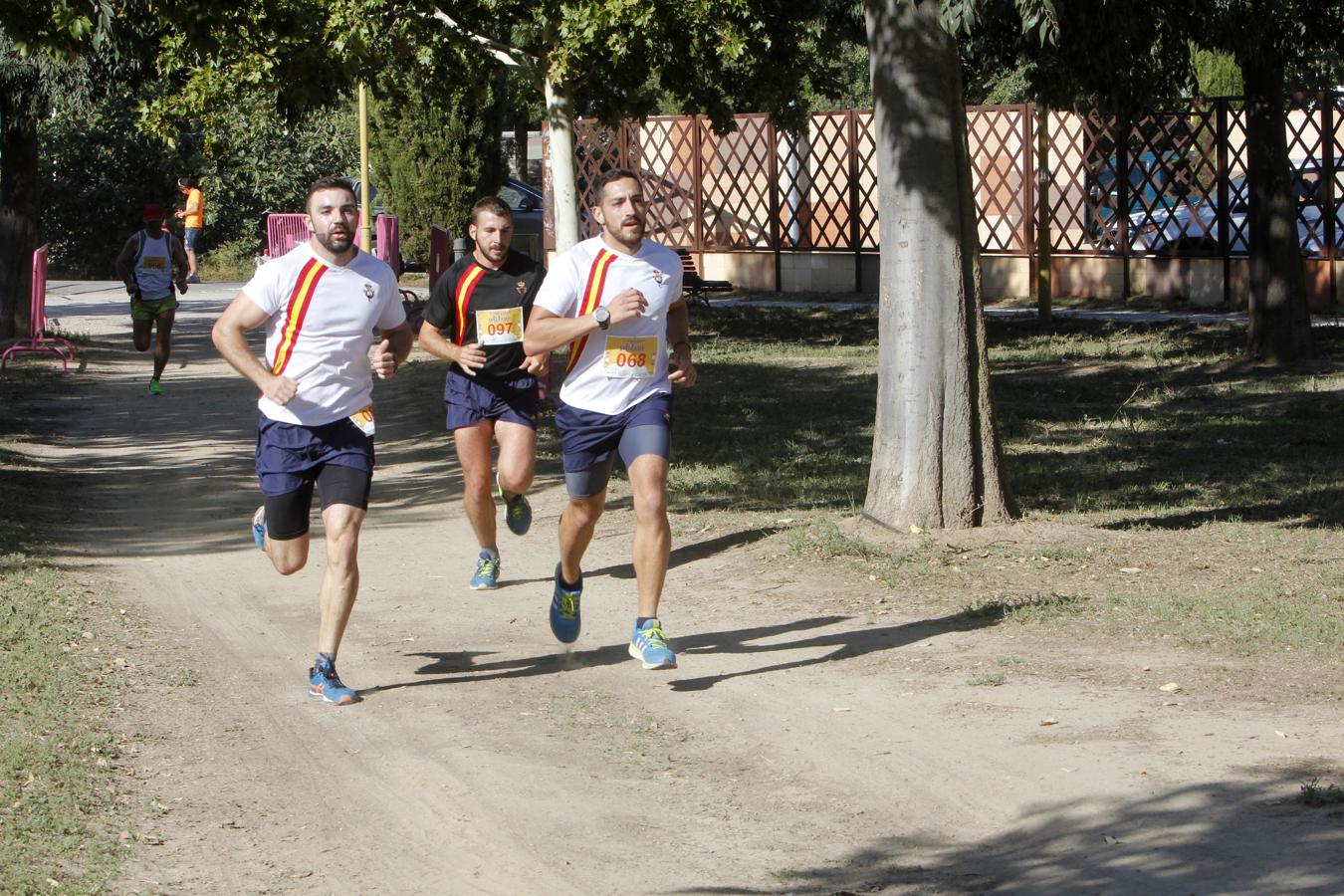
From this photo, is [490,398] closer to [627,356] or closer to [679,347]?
[679,347]

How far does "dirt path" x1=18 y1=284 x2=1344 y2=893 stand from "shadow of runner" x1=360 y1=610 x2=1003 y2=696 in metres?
0.02


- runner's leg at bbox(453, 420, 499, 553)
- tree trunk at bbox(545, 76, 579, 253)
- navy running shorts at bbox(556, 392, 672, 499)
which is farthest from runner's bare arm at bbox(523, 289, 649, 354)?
tree trunk at bbox(545, 76, 579, 253)

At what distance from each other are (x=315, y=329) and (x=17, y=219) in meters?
15.4

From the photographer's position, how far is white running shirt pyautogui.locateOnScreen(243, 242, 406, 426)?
6.41m

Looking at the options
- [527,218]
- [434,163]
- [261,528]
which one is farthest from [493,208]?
[527,218]

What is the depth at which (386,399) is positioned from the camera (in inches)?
656

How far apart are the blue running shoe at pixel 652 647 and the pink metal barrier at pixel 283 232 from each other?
2002 cm

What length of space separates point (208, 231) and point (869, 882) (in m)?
32.3

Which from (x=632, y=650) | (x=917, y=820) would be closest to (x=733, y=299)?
(x=632, y=650)

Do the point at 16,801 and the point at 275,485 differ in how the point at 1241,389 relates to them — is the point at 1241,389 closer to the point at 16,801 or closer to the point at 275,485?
the point at 275,485

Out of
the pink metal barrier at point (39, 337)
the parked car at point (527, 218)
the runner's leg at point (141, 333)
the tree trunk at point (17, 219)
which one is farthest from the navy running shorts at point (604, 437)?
the parked car at point (527, 218)

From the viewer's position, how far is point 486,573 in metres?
8.69

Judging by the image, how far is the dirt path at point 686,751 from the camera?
4.84m

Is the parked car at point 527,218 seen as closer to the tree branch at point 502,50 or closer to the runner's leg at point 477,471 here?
the tree branch at point 502,50
